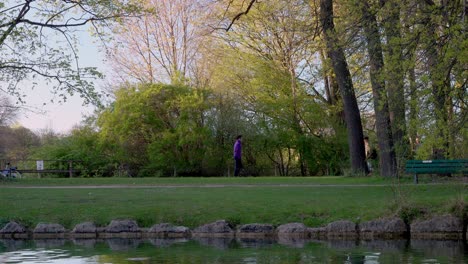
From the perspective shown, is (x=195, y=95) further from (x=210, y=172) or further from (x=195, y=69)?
(x=195, y=69)

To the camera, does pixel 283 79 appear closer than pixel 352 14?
No

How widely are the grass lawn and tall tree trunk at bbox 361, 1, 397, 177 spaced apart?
2.14 m

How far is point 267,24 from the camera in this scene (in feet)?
129

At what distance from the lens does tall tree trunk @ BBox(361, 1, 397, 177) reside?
19641 mm

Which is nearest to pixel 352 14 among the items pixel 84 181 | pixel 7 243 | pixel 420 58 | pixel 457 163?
pixel 420 58

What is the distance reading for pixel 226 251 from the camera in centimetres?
1462

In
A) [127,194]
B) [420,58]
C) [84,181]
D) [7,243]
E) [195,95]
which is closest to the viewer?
→ [7,243]

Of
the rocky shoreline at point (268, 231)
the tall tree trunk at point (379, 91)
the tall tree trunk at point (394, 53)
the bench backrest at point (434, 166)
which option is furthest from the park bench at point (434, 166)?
the rocky shoreline at point (268, 231)

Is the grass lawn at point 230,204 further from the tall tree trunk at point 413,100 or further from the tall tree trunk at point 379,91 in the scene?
the tall tree trunk at point 379,91

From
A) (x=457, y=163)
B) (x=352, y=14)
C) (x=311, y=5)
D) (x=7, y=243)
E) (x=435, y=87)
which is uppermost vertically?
(x=311, y=5)

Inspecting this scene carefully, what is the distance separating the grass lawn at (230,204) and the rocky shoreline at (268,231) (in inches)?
10.0

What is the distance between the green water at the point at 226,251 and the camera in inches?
518

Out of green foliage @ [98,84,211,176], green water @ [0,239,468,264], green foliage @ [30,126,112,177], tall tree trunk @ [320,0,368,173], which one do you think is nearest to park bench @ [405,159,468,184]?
tall tree trunk @ [320,0,368,173]

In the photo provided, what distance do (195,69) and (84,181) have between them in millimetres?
20732
